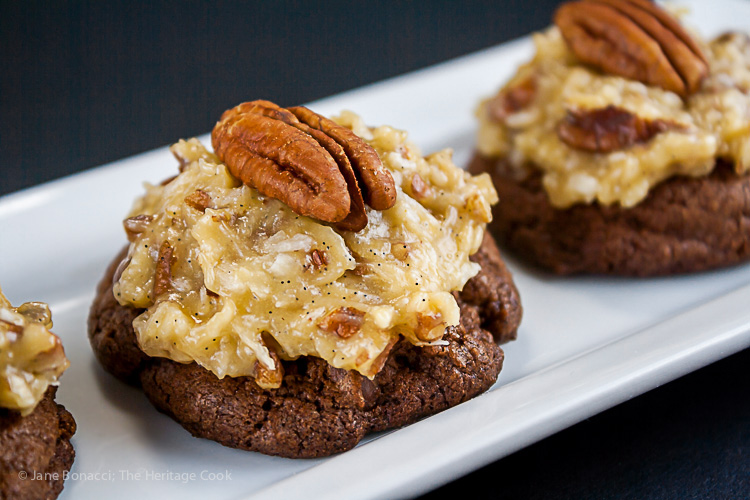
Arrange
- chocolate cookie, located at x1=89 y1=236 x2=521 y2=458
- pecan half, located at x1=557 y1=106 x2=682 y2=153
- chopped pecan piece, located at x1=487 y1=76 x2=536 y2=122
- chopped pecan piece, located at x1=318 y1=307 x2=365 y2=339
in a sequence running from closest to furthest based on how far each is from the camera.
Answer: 1. chopped pecan piece, located at x1=318 y1=307 x2=365 y2=339
2. chocolate cookie, located at x1=89 y1=236 x2=521 y2=458
3. pecan half, located at x1=557 y1=106 x2=682 y2=153
4. chopped pecan piece, located at x1=487 y1=76 x2=536 y2=122

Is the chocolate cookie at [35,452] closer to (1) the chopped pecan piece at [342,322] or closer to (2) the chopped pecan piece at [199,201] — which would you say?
(2) the chopped pecan piece at [199,201]

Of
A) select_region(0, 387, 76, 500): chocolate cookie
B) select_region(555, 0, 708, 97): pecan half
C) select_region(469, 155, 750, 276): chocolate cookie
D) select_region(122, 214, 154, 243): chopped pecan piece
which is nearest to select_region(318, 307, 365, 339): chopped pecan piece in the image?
select_region(122, 214, 154, 243): chopped pecan piece

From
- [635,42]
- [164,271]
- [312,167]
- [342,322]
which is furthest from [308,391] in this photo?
[635,42]

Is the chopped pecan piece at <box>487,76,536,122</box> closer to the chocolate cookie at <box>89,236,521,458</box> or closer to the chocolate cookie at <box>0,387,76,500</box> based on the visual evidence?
the chocolate cookie at <box>89,236,521,458</box>

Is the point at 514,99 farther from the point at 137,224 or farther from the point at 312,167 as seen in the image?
the point at 137,224

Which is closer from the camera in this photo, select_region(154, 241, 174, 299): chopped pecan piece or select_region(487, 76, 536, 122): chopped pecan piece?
select_region(154, 241, 174, 299): chopped pecan piece

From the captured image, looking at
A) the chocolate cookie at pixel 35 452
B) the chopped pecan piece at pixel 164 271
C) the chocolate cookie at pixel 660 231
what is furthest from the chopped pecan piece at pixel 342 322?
the chocolate cookie at pixel 660 231
